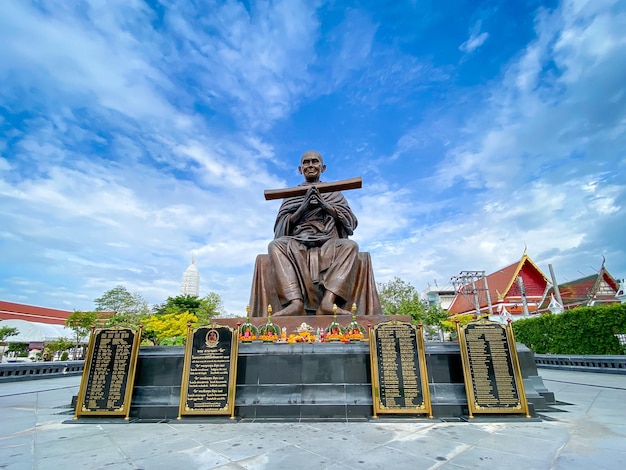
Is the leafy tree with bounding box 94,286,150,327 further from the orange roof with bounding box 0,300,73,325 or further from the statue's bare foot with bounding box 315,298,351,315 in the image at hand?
the statue's bare foot with bounding box 315,298,351,315

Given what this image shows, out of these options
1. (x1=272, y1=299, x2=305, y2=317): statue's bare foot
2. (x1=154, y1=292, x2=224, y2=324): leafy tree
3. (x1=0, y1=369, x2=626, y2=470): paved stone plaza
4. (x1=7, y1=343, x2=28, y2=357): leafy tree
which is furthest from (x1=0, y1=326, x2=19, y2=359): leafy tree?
(x1=272, y1=299, x2=305, y2=317): statue's bare foot

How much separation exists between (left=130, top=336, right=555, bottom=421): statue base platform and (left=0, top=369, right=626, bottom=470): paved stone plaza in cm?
28

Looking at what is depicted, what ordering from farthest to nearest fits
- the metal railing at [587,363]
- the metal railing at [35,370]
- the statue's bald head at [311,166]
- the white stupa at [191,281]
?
the white stupa at [191,281], the metal railing at [587,363], the metal railing at [35,370], the statue's bald head at [311,166]

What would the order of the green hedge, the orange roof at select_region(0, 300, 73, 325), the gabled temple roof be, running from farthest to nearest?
the orange roof at select_region(0, 300, 73, 325) → the gabled temple roof → the green hedge

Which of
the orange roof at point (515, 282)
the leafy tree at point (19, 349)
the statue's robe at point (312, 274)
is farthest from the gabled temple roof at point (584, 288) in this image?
the leafy tree at point (19, 349)

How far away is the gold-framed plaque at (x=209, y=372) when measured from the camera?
432 centimetres

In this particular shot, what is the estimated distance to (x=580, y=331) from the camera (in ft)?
44.3

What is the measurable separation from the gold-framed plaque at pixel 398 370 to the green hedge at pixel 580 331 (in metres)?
12.2

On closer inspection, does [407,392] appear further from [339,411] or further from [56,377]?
[56,377]

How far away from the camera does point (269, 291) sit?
6.98 metres

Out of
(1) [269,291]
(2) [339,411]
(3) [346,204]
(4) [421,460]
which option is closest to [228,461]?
(4) [421,460]

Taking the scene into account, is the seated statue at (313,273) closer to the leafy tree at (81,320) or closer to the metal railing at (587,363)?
the metal railing at (587,363)

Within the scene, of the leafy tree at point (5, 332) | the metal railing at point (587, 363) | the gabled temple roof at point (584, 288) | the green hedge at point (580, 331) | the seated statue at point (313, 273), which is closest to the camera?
the seated statue at point (313, 273)

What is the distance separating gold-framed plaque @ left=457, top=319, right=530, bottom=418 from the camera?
4234mm
